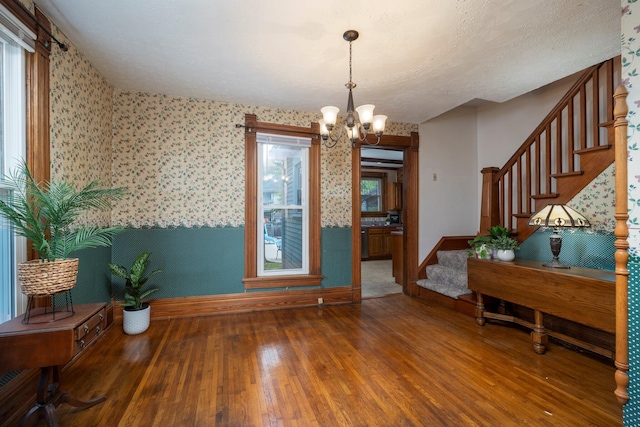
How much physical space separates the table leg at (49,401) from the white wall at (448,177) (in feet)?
12.9

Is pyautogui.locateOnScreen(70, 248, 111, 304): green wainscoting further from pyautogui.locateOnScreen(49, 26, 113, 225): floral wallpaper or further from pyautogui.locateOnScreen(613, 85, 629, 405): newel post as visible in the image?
pyautogui.locateOnScreen(613, 85, 629, 405): newel post

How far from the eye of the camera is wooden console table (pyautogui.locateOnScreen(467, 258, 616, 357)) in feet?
6.52

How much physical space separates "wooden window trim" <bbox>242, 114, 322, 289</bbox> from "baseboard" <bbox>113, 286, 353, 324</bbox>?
0.12 metres

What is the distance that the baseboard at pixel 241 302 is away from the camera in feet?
10.5

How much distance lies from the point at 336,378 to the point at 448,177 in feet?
11.4

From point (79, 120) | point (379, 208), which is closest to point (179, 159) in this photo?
point (79, 120)

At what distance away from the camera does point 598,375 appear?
2.07m

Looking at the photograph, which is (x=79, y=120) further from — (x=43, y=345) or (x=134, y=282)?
(x=43, y=345)

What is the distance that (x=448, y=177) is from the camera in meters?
4.36

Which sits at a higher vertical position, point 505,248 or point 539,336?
point 505,248

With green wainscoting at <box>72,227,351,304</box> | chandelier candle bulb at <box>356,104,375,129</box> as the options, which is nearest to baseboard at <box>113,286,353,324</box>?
green wainscoting at <box>72,227,351,304</box>

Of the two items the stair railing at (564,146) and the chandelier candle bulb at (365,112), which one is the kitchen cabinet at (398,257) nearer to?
the stair railing at (564,146)

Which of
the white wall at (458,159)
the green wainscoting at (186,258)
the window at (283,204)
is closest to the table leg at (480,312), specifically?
the white wall at (458,159)

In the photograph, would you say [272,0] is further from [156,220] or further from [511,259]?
[511,259]
